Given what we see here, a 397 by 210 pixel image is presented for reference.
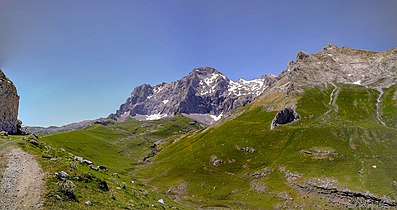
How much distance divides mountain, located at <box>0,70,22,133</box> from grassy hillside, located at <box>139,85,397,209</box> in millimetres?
52252

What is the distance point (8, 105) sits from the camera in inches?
2120

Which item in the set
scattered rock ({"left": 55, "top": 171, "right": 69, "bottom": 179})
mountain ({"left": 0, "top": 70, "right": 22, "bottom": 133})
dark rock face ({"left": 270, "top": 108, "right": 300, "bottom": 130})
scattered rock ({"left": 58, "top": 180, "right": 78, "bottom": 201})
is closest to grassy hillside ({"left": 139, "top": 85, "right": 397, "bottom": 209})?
dark rock face ({"left": 270, "top": 108, "right": 300, "bottom": 130})

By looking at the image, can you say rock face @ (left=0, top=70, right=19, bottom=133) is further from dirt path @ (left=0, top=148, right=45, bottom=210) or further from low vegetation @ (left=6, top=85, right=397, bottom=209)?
dirt path @ (left=0, top=148, right=45, bottom=210)

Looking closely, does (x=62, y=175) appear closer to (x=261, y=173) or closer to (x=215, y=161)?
(x=261, y=173)

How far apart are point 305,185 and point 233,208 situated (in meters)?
22.2

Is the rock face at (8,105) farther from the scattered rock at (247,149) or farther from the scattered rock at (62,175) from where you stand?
the scattered rock at (247,149)

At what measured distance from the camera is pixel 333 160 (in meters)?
85.9

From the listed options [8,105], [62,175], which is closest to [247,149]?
[8,105]

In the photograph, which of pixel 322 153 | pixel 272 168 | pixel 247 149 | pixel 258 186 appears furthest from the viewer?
pixel 247 149

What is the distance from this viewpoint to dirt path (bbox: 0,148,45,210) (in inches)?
971

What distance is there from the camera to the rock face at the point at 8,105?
170ft

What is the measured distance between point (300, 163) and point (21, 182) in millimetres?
82305

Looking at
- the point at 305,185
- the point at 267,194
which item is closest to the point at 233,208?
the point at 267,194

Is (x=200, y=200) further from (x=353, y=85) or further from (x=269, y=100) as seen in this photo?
(x=353, y=85)
